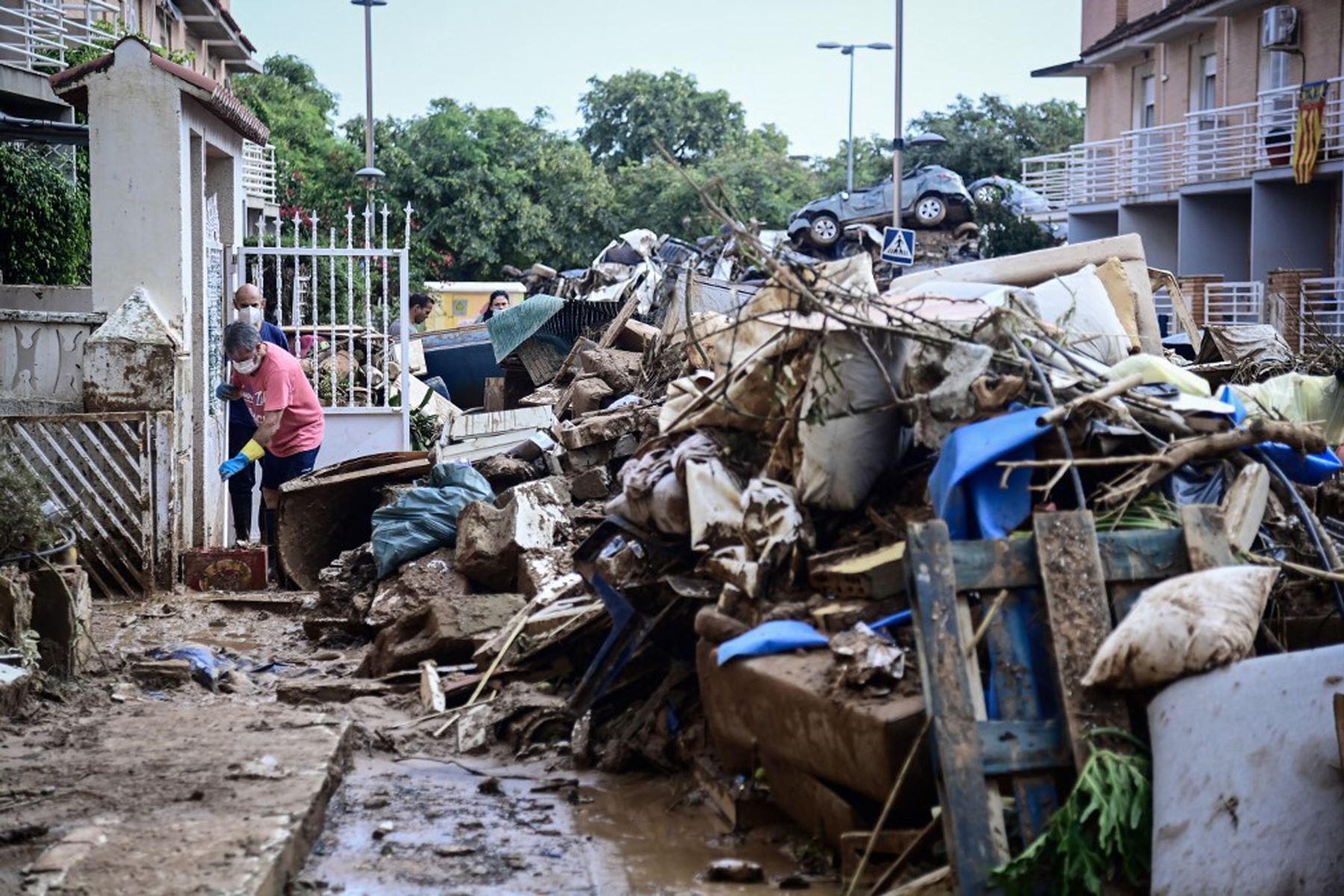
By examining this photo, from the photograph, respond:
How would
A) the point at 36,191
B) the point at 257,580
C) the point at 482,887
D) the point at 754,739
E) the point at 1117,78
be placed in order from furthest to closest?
the point at 1117,78 → the point at 36,191 → the point at 257,580 → the point at 754,739 → the point at 482,887

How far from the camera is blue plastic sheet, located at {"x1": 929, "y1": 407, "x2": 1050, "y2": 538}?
5.16 meters

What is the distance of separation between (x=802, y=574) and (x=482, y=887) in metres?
1.76

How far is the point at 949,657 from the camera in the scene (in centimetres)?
443

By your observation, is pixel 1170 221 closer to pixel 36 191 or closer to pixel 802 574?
pixel 36 191

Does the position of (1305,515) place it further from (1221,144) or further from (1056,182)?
(1056,182)

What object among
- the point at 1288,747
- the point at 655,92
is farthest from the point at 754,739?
the point at 655,92

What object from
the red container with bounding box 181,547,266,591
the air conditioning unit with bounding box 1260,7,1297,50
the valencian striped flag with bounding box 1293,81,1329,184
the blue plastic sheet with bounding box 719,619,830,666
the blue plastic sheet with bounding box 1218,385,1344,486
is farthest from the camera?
the air conditioning unit with bounding box 1260,7,1297,50

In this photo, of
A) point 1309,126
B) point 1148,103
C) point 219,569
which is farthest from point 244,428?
point 1148,103

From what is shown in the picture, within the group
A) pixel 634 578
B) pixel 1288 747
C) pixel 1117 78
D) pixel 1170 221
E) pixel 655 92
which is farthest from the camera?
pixel 655 92

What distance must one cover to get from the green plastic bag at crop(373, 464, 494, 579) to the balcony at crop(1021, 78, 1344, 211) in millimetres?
17840

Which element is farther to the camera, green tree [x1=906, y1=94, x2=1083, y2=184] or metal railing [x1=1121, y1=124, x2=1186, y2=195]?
green tree [x1=906, y1=94, x2=1083, y2=184]

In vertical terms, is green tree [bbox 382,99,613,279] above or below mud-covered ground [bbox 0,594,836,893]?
above

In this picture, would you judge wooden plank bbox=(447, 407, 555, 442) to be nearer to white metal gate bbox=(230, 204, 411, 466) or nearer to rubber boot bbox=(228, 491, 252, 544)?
white metal gate bbox=(230, 204, 411, 466)

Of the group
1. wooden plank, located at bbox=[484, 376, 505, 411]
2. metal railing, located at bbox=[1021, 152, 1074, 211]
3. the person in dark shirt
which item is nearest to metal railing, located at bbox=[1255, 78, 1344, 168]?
metal railing, located at bbox=[1021, 152, 1074, 211]
